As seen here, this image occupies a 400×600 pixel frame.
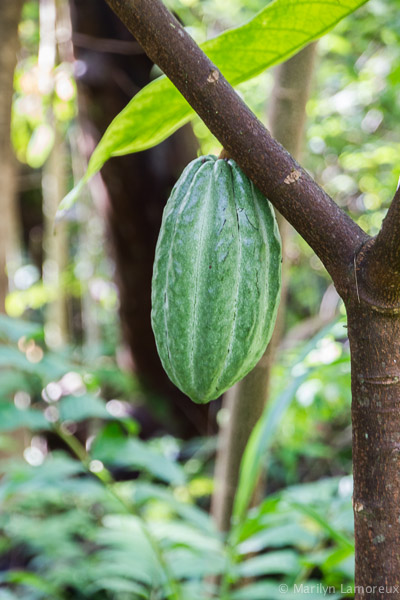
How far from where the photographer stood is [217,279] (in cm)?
58

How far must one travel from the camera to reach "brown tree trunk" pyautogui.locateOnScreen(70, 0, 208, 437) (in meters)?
3.02

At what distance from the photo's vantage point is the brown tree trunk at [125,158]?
9.91ft

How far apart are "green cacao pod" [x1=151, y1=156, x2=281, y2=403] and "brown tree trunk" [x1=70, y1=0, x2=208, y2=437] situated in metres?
2.49

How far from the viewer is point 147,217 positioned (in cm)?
328

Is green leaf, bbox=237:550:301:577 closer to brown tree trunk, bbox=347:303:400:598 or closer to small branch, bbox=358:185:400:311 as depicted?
brown tree trunk, bbox=347:303:400:598

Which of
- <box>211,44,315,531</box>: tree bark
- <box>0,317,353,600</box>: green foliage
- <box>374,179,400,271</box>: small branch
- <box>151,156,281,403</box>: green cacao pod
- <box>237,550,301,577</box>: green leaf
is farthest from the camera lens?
<box>211,44,315,531</box>: tree bark

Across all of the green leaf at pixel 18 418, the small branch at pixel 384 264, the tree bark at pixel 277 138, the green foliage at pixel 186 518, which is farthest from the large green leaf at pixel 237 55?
the green leaf at pixel 18 418

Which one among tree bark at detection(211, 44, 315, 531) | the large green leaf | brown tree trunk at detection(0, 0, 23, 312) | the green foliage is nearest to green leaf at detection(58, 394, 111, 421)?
the green foliage

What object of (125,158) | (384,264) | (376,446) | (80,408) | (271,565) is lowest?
(271,565)

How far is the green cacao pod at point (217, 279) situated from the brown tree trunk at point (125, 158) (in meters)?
2.49

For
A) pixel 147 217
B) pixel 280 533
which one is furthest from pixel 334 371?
pixel 147 217

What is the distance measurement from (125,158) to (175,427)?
164cm

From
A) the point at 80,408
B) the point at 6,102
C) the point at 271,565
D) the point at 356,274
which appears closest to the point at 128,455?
the point at 80,408

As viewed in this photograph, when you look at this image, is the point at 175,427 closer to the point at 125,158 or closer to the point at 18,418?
the point at 125,158
